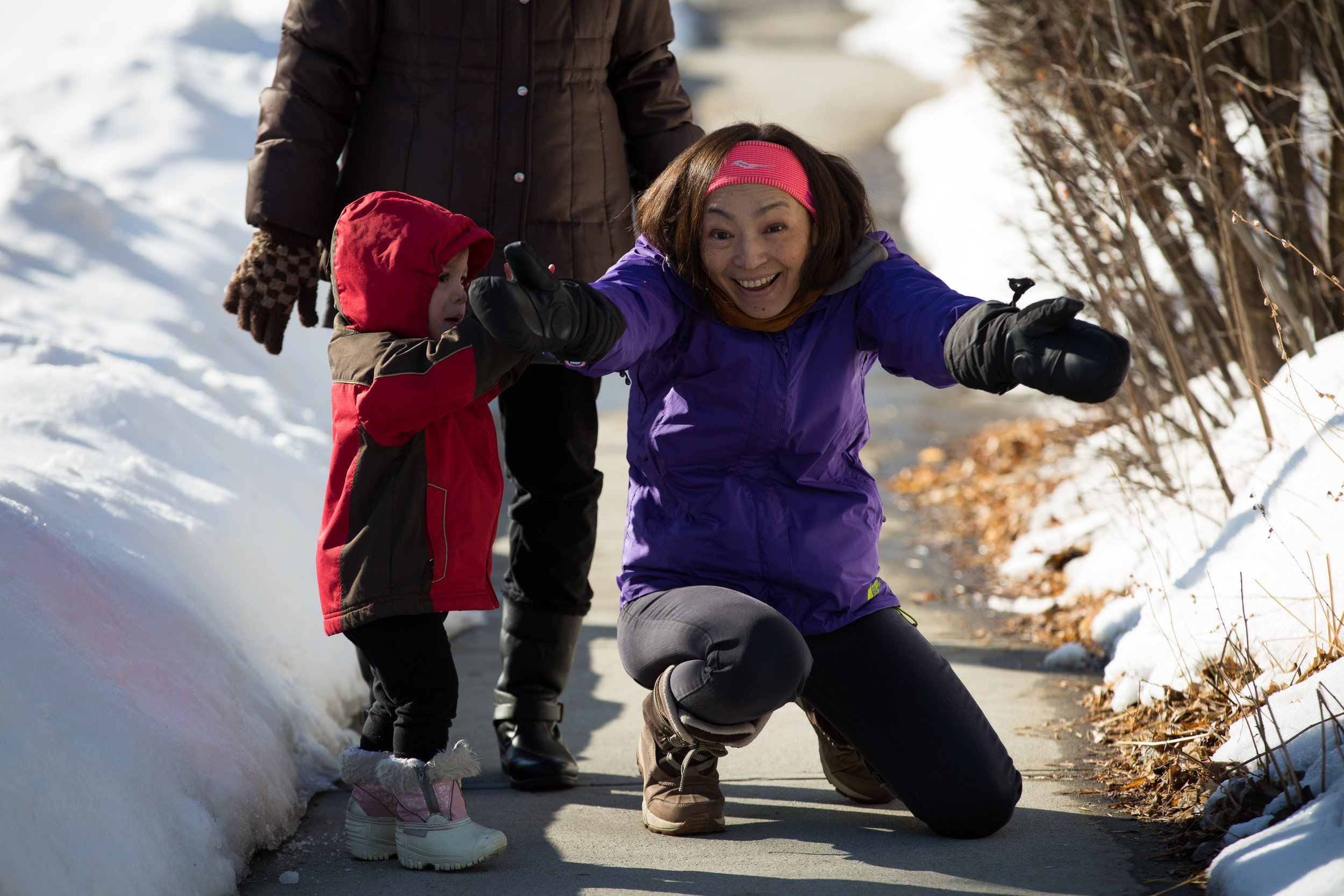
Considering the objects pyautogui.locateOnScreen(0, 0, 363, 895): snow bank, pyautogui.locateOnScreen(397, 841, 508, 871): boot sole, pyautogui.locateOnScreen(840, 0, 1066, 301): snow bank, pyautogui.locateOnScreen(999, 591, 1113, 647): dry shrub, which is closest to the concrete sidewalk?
pyautogui.locateOnScreen(397, 841, 508, 871): boot sole

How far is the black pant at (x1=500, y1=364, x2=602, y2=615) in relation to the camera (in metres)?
2.91

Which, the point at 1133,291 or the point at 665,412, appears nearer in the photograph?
the point at 665,412

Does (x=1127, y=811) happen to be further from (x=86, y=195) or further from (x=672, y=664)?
(x=86, y=195)

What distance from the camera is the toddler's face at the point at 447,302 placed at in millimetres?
2486

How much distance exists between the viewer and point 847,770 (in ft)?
8.96

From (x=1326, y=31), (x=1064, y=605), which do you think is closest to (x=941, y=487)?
(x=1064, y=605)

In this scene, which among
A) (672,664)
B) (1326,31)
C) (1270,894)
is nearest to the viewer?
(1270,894)

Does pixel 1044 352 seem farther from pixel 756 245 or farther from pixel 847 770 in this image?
pixel 847 770

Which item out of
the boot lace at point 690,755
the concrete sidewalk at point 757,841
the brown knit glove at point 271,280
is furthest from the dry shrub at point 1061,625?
the brown knit glove at point 271,280

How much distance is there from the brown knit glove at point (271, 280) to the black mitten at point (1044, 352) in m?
1.53

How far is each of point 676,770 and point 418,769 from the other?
56cm

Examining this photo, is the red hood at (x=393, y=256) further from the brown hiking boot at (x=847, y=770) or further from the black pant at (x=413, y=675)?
the brown hiking boot at (x=847, y=770)

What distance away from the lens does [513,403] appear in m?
2.92

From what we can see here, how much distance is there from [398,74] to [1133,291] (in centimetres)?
250
